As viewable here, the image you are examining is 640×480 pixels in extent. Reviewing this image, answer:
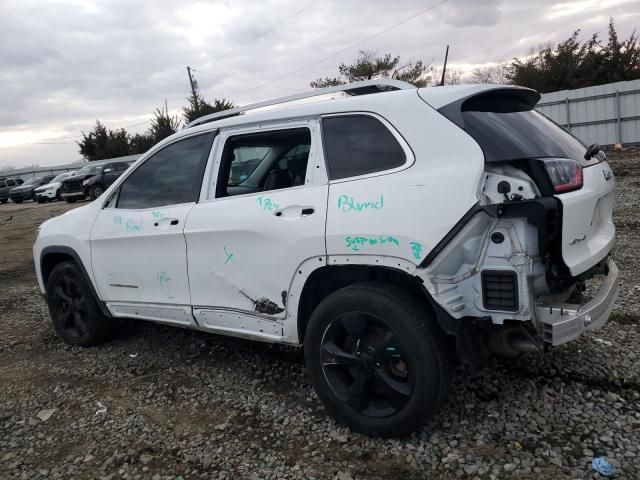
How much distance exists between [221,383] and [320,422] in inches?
38.7

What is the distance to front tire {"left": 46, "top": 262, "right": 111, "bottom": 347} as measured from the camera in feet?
15.0

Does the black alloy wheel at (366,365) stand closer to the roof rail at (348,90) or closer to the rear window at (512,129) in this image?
the rear window at (512,129)

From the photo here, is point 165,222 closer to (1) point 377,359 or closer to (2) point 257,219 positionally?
(2) point 257,219

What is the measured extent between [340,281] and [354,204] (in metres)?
0.53

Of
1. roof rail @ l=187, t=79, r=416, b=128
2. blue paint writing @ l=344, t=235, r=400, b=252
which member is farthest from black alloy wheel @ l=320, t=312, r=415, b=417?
roof rail @ l=187, t=79, r=416, b=128

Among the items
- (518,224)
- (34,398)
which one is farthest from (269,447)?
(34,398)

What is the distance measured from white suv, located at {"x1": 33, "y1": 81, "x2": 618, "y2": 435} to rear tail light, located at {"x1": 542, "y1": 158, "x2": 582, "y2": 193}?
11 mm

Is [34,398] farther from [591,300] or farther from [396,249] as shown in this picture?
[591,300]

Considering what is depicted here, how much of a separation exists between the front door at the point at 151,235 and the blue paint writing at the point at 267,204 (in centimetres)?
66

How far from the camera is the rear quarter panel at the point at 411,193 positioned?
8.32ft

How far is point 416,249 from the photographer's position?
2594 mm

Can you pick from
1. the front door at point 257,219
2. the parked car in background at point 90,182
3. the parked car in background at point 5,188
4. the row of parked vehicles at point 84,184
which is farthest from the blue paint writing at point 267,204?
the parked car in background at point 5,188

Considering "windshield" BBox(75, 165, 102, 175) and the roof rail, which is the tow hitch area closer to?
the roof rail

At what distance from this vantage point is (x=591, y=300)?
2.77 m
